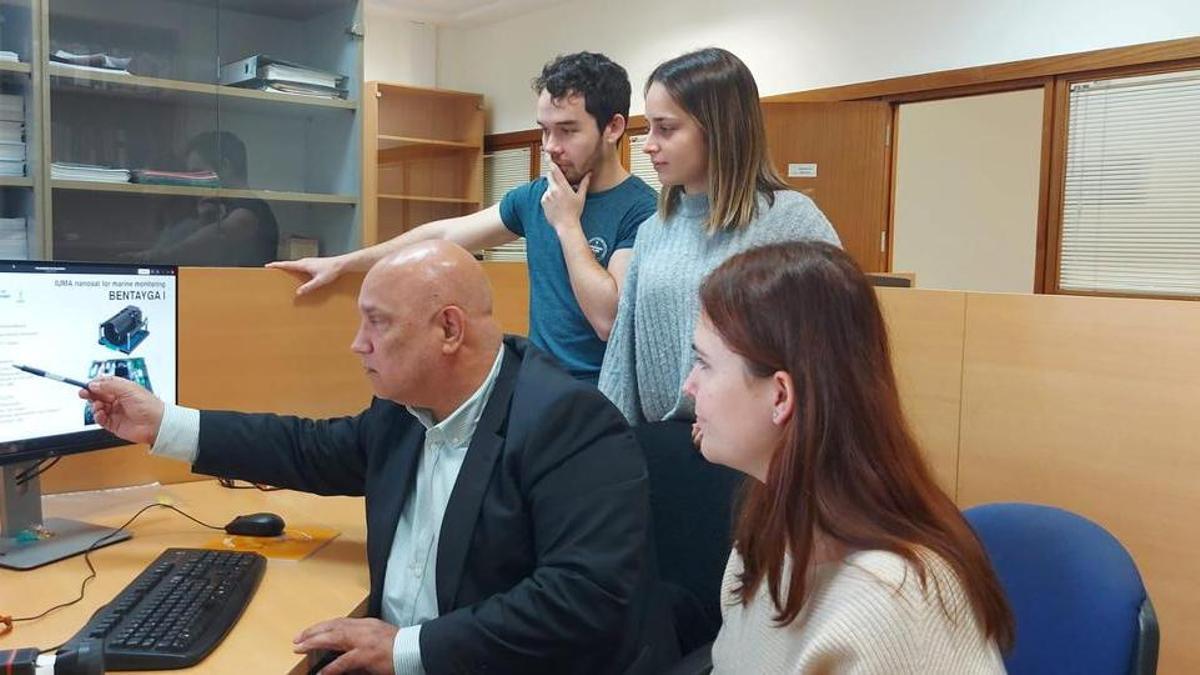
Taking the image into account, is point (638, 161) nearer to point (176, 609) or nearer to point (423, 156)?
point (423, 156)

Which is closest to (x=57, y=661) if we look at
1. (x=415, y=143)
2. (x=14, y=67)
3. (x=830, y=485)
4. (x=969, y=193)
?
(x=830, y=485)

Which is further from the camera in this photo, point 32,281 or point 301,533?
point 301,533

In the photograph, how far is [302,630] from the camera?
1.26 m

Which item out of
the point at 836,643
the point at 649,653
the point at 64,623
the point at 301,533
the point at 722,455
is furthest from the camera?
the point at 301,533

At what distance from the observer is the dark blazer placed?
1.25 metres

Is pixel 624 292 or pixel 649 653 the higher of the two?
pixel 624 292

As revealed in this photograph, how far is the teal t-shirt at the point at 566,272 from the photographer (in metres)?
2.10

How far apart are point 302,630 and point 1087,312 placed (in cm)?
160

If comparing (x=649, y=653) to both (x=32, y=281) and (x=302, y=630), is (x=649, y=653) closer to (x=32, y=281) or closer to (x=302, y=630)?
(x=302, y=630)

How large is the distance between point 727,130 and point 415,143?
4.66 meters

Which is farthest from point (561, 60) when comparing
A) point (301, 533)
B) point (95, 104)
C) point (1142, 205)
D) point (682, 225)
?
point (1142, 205)

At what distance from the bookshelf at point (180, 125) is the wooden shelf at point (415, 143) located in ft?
5.92

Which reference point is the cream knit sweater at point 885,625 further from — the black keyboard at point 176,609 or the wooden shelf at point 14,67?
the wooden shelf at point 14,67

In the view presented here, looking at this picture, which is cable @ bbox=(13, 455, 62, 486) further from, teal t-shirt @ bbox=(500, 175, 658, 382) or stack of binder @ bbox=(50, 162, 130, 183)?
stack of binder @ bbox=(50, 162, 130, 183)
